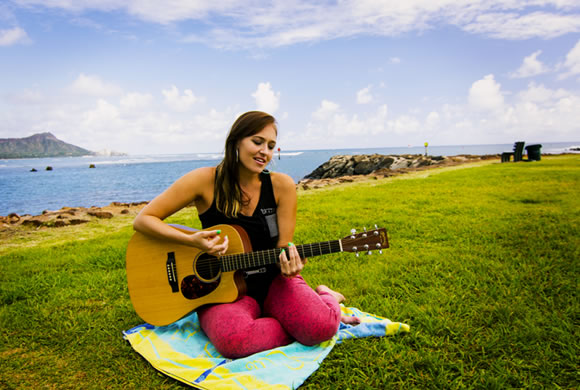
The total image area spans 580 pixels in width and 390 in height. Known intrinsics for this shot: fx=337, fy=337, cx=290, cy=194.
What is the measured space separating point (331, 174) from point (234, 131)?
36737 mm

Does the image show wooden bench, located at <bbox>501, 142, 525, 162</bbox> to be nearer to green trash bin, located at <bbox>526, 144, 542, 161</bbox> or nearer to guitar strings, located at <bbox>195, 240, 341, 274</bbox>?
green trash bin, located at <bbox>526, 144, 542, 161</bbox>

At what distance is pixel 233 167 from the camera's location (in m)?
3.12

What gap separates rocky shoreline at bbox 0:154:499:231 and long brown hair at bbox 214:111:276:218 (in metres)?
7.59

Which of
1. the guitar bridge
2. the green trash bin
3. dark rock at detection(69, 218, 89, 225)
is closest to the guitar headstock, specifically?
the guitar bridge

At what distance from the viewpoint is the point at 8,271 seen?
5102 mm

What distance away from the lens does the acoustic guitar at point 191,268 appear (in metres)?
2.83

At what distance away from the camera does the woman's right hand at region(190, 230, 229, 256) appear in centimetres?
274

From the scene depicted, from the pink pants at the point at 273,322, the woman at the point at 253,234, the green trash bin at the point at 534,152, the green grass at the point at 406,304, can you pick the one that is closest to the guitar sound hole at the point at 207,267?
the woman at the point at 253,234

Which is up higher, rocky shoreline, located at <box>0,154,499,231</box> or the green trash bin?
the green trash bin

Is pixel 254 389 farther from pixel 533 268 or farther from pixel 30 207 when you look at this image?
pixel 30 207

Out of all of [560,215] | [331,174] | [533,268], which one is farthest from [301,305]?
[331,174]

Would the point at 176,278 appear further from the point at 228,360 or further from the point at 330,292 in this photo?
the point at 330,292

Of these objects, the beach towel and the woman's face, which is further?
the woman's face

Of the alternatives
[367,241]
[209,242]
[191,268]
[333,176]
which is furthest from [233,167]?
[333,176]
